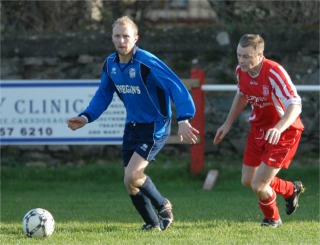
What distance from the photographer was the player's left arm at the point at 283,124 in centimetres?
673

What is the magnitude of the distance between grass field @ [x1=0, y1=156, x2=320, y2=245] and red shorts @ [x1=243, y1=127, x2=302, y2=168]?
0.57m

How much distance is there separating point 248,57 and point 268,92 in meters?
0.35

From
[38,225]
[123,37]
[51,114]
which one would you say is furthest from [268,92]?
[51,114]

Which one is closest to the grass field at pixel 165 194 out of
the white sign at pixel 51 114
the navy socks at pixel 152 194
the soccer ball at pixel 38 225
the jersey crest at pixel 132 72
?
the soccer ball at pixel 38 225

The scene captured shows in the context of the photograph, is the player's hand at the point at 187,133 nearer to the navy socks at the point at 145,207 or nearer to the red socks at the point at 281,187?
the navy socks at the point at 145,207

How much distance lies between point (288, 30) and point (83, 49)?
2.96 meters

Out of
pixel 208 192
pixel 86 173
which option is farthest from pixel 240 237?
pixel 86 173

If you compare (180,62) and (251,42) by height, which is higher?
(251,42)

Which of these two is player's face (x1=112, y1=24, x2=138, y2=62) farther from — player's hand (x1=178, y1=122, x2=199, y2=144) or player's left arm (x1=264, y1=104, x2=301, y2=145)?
player's left arm (x1=264, y1=104, x2=301, y2=145)

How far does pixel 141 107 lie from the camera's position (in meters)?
7.48

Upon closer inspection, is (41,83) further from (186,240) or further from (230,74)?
(186,240)

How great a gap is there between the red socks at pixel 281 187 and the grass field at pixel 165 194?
0.28 metres

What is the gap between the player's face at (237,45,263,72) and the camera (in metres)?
7.34

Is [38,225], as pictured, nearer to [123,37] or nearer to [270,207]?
[123,37]
